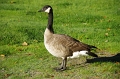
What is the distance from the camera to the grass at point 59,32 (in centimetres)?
857

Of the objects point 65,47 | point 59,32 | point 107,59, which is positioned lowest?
point 107,59

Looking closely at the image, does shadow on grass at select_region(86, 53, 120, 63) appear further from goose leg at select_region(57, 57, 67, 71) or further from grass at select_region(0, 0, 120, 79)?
goose leg at select_region(57, 57, 67, 71)

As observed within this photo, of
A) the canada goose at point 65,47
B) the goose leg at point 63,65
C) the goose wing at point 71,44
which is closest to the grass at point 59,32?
the goose leg at point 63,65

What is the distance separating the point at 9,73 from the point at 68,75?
5.55ft

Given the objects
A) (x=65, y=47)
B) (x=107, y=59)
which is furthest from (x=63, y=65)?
(x=107, y=59)

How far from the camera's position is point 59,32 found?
13648 millimetres

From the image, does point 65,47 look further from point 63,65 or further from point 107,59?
point 107,59

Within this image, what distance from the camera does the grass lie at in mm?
8570

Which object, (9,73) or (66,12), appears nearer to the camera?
(9,73)

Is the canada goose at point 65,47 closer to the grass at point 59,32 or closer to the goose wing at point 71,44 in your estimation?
the goose wing at point 71,44

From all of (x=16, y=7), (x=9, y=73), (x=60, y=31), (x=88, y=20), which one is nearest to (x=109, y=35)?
(x=60, y=31)

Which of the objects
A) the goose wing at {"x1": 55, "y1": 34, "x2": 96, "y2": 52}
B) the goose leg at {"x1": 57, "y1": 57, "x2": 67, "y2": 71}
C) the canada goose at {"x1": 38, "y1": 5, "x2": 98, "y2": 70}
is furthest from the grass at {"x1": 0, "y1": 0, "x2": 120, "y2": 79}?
the goose wing at {"x1": 55, "y1": 34, "x2": 96, "y2": 52}

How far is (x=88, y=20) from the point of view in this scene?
16.4m

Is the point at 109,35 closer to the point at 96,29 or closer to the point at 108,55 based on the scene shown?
the point at 96,29
